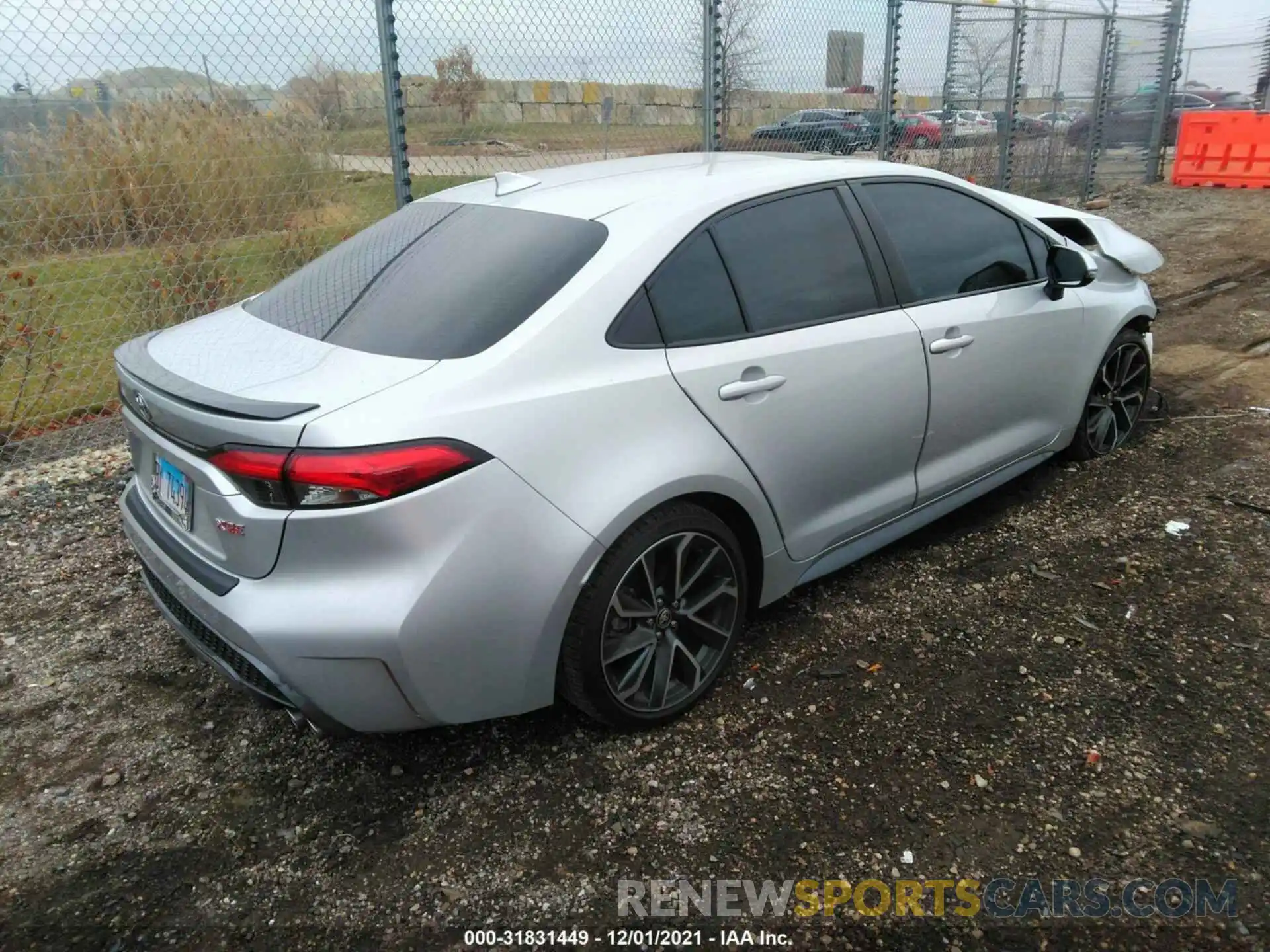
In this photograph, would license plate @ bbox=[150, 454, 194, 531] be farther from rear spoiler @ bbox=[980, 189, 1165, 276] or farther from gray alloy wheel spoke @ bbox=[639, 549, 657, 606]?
rear spoiler @ bbox=[980, 189, 1165, 276]

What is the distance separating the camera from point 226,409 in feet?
7.28

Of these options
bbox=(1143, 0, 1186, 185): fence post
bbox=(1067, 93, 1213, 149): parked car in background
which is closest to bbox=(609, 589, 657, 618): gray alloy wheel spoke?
bbox=(1067, 93, 1213, 149): parked car in background

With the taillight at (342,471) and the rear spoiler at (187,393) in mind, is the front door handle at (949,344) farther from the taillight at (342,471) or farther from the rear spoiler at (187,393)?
the rear spoiler at (187,393)

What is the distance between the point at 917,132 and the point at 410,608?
936cm

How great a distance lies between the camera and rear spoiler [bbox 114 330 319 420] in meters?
2.17

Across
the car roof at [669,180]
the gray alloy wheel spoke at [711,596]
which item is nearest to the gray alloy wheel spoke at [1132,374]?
the car roof at [669,180]

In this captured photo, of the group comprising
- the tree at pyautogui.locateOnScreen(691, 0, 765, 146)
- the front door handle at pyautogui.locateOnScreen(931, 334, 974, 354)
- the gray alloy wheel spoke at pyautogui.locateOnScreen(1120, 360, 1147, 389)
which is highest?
the tree at pyautogui.locateOnScreen(691, 0, 765, 146)

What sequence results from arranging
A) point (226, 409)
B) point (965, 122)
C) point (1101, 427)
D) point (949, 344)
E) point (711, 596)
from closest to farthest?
point (226, 409)
point (711, 596)
point (949, 344)
point (1101, 427)
point (965, 122)

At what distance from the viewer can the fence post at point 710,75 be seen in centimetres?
701

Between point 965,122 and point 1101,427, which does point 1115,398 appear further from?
point 965,122

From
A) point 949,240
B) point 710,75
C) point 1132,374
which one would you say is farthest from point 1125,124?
point 949,240

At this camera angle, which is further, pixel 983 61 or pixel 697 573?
pixel 983 61

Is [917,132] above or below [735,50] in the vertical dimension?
below

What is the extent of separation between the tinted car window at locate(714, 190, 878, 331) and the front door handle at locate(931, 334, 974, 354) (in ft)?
1.04
